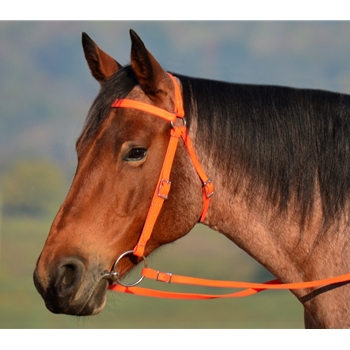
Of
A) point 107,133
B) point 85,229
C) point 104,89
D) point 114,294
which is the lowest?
point 114,294

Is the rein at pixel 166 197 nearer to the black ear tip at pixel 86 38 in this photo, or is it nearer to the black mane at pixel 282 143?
the black mane at pixel 282 143

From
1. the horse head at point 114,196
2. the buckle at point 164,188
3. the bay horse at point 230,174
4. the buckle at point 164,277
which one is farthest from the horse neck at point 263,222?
the buckle at point 164,277

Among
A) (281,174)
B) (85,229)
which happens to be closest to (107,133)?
(85,229)

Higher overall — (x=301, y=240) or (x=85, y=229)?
(x=85, y=229)

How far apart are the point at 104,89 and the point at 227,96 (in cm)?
61

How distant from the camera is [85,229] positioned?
1.92 metres

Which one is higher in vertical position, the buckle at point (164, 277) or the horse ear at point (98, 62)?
the horse ear at point (98, 62)

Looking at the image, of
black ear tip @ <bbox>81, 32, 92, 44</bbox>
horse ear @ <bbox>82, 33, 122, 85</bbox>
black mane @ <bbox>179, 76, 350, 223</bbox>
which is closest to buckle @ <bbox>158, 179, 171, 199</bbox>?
black mane @ <bbox>179, 76, 350, 223</bbox>

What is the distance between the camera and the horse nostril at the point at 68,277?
185 centimetres

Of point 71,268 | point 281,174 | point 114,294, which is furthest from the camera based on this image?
point 114,294

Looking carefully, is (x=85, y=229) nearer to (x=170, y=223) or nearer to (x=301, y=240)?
(x=170, y=223)

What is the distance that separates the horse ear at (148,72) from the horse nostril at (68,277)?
33.0 inches

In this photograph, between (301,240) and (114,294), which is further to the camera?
(114,294)

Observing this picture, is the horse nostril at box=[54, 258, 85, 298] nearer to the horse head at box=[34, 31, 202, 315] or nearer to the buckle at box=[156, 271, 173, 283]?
the horse head at box=[34, 31, 202, 315]
